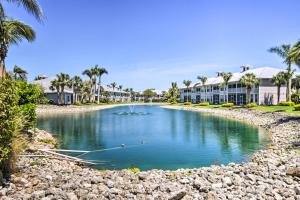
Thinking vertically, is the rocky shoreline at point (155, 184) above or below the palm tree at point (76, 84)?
below

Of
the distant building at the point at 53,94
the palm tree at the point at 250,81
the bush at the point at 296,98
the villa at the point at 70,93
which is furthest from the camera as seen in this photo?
the villa at the point at 70,93

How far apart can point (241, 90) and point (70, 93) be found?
4960 cm

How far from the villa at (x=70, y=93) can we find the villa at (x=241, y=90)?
42.0 m

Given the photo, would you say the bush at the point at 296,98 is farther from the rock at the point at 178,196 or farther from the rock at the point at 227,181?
the rock at the point at 178,196

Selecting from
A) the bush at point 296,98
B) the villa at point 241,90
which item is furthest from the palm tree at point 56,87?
the bush at point 296,98

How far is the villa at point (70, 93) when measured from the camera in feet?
293

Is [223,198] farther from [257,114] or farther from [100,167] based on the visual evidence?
[257,114]

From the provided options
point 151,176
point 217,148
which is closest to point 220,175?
point 151,176

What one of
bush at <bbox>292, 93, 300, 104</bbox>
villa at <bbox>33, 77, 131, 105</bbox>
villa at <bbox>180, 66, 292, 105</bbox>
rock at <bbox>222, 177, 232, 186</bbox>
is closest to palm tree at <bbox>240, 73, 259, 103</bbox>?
villa at <bbox>180, 66, 292, 105</bbox>

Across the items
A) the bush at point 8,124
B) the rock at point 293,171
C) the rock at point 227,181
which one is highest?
the bush at point 8,124

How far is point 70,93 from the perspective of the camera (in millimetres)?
94000

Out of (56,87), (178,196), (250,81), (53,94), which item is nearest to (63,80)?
(56,87)

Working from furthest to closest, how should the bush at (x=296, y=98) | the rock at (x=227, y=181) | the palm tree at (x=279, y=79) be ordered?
the palm tree at (x=279, y=79)
the bush at (x=296, y=98)
the rock at (x=227, y=181)

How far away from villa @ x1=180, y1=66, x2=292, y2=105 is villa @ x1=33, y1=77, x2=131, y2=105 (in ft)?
138
